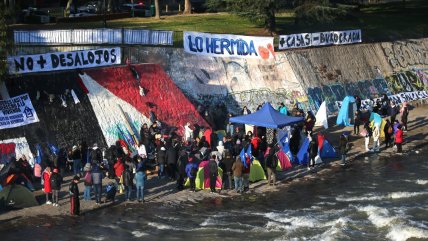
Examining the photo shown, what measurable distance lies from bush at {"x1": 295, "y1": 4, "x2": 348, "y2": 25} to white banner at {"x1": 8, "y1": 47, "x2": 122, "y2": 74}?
19.6 m

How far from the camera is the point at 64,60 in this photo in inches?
1276

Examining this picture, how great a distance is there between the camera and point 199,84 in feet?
122

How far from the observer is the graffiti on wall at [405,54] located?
47844mm

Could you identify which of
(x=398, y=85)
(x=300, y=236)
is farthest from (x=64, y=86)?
(x=398, y=85)

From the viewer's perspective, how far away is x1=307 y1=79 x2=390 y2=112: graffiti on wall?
135 feet

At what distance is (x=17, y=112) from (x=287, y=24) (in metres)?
28.6

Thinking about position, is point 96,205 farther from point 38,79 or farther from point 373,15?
point 373,15

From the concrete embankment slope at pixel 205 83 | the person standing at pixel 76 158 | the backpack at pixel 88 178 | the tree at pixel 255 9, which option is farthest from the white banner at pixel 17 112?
the tree at pixel 255 9

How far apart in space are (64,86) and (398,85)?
22.7m

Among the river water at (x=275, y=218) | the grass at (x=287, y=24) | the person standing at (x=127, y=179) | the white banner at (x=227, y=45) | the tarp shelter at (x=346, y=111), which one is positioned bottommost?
the river water at (x=275, y=218)

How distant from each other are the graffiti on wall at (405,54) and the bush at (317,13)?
4336 mm

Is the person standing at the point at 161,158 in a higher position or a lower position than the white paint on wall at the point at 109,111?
lower

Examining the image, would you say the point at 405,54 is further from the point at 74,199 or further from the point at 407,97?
the point at 74,199

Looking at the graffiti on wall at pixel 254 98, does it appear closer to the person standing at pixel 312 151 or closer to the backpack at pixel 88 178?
the person standing at pixel 312 151
